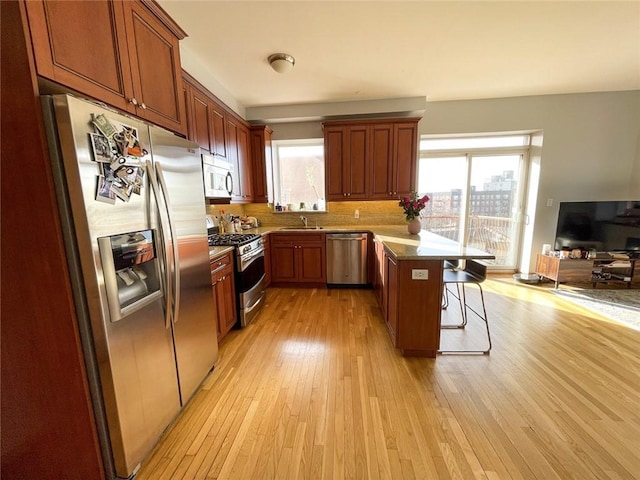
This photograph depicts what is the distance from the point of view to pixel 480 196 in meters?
4.30

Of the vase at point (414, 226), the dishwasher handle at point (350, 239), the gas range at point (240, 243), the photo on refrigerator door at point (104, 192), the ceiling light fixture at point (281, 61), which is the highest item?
the ceiling light fixture at point (281, 61)

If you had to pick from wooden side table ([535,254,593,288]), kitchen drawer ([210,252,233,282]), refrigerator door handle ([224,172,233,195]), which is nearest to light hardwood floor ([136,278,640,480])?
kitchen drawer ([210,252,233,282])

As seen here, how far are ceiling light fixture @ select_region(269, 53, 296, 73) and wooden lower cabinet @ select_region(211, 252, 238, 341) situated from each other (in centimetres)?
196

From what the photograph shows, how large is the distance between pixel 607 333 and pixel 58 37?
450 cm

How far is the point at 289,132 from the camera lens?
13.5 ft

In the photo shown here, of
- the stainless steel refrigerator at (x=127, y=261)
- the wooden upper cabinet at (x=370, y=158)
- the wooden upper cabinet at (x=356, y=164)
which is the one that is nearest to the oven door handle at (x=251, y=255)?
the stainless steel refrigerator at (x=127, y=261)

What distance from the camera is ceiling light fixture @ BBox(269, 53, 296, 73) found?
2467mm

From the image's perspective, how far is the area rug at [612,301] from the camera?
278 centimetres

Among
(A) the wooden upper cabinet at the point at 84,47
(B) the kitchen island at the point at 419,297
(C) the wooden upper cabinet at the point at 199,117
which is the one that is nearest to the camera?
(A) the wooden upper cabinet at the point at 84,47

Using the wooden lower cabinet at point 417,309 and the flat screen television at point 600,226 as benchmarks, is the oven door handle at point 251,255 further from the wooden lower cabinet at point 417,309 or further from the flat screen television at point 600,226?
the flat screen television at point 600,226

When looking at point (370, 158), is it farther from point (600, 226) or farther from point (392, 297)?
point (600, 226)

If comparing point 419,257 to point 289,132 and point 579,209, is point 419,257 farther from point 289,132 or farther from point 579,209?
point 579,209

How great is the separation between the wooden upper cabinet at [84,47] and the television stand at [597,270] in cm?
520

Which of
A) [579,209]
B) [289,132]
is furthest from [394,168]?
[579,209]
